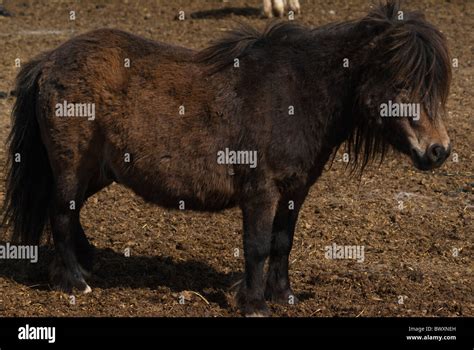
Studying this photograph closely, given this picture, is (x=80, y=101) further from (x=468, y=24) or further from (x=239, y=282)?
(x=468, y=24)

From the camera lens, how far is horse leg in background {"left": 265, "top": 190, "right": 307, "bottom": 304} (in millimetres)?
6645

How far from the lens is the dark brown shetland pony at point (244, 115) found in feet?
19.7

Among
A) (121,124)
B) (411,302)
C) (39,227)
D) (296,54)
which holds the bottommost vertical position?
(411,302)

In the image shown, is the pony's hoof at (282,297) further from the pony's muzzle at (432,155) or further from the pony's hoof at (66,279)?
the pony's muzzle at (432,155)

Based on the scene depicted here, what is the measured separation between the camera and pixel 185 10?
17.5 metres

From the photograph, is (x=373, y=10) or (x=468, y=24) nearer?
(x=373, y=10)

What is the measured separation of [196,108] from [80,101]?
0.84m

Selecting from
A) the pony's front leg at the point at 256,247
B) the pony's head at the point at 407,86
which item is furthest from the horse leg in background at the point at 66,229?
the pony's head at the point at 407,86

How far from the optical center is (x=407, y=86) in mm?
5898

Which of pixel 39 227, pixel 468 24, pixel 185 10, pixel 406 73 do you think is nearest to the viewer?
pixel 406 73

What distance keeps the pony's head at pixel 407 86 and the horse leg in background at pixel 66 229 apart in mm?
2156

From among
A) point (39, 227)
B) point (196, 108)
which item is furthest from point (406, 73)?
point (39, 227)

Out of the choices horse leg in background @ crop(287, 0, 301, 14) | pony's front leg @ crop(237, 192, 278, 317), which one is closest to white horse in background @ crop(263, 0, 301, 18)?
horse leg in background @ crop(287, 0, 301, 14)

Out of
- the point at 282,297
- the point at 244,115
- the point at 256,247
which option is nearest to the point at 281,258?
the point at 282,297
